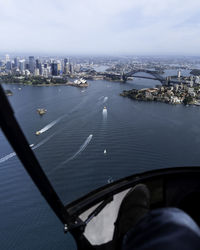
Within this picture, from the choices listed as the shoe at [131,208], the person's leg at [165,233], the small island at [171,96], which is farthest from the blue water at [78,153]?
the person's leg at [165,233]

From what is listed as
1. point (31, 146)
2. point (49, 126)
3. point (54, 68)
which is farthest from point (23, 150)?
point (54, 68)

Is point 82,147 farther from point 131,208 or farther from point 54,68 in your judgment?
point 54,68

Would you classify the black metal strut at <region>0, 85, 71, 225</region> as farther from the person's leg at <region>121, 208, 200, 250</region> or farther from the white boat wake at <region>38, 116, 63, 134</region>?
the white boat wake at <region>38, 116, 63, 134</region>

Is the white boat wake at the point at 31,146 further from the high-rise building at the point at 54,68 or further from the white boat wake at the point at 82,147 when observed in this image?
the high-rise building at the point at 54,68

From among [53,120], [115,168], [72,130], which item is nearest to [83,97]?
[53,120]

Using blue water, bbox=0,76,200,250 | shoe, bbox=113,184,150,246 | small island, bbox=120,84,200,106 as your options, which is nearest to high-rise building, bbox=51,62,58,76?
small island, bbox=120,84,200,106

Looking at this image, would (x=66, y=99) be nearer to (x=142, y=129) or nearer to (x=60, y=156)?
(x=142, y=129)

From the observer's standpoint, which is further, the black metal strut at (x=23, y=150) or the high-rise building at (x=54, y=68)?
the high-rise building at (x=54, y=68)
